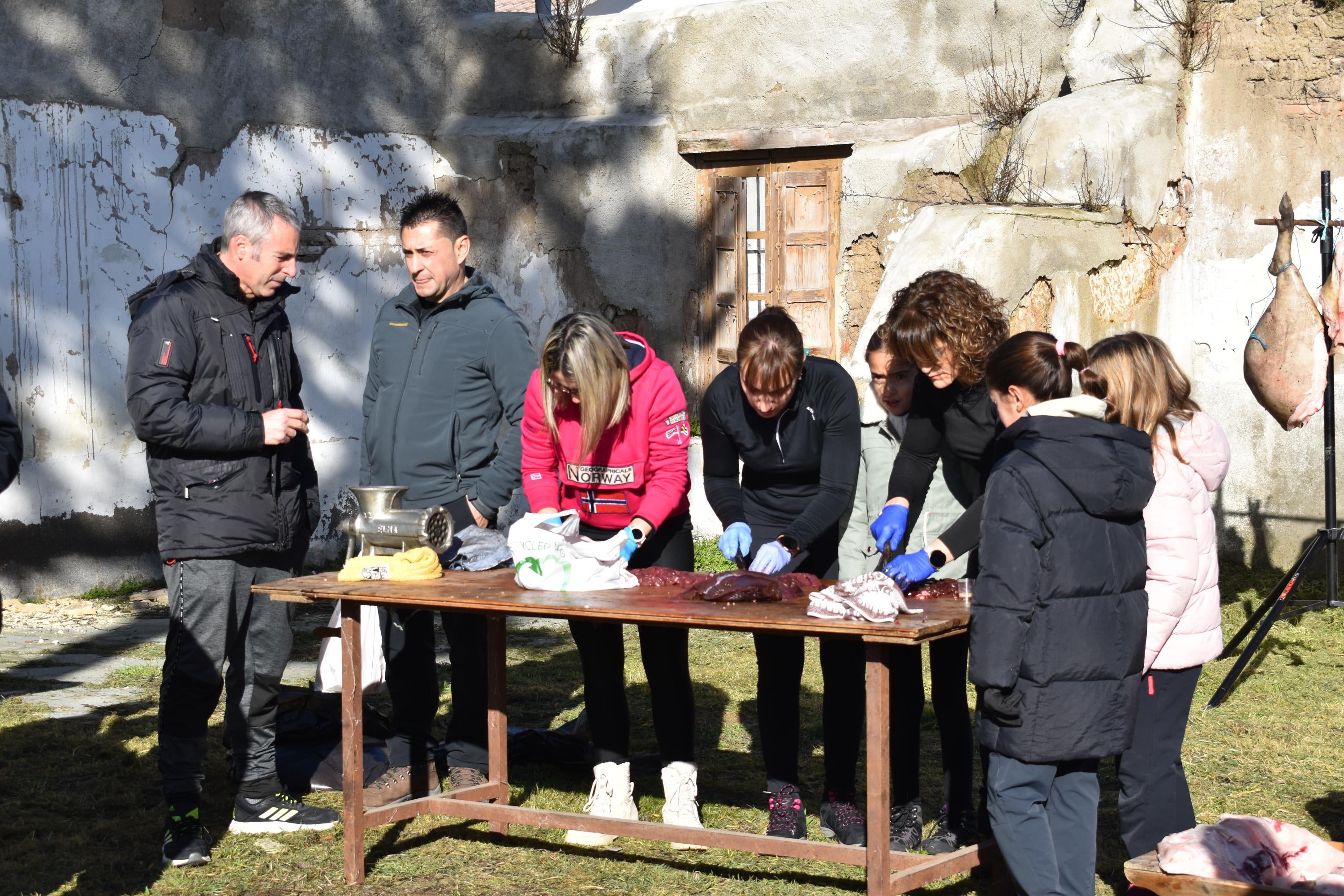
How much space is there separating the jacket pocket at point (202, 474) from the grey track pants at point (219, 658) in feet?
0.71

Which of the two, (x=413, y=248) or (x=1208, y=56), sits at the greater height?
(x=1208, y=56)

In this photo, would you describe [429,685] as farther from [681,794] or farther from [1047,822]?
[1047,822]

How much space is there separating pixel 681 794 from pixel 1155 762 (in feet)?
4.45

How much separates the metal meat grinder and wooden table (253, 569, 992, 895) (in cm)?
13

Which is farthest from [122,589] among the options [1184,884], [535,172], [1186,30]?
[1186,30]

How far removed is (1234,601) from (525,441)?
5.05m

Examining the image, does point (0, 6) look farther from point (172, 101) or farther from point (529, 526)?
point (529, 526)

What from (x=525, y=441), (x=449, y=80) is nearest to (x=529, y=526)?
(x=525, y=441)

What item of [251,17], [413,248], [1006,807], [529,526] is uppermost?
[251,17]

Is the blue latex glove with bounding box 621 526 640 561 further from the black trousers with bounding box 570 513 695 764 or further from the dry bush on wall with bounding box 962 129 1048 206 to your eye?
the dry bush on wall with bounding box 962 129 1048 206

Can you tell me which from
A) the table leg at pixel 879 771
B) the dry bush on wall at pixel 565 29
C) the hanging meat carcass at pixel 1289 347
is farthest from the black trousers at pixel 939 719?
the dry bush on wall at pixel 565 29

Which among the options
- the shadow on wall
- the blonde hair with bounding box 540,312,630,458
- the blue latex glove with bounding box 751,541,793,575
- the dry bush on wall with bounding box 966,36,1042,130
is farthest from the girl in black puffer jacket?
the shadow on wall

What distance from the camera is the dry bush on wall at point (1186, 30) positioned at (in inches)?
334

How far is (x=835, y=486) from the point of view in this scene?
3.96m
